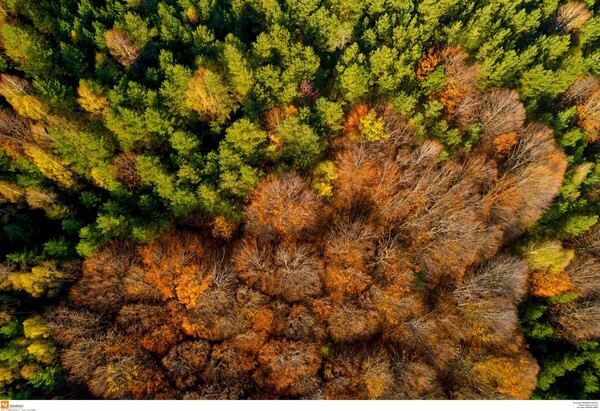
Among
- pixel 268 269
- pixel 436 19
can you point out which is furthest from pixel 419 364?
pixel 436 19

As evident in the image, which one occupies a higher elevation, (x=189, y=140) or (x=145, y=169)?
(x=189, y=140)

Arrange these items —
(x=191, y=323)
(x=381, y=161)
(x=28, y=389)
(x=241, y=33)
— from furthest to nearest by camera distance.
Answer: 1. (x=241, y=33)
2. (x=381, y=161)
3. (x=191, y=323)
4. (x=28, y=389)

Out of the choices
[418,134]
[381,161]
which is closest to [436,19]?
[418,134]

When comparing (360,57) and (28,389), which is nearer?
(28,389)

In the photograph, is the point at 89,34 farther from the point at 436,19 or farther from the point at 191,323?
the point at 436,19

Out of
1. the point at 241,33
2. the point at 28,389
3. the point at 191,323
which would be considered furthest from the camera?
the point at 241,33

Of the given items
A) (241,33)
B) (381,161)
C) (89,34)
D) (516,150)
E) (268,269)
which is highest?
(241,33)
